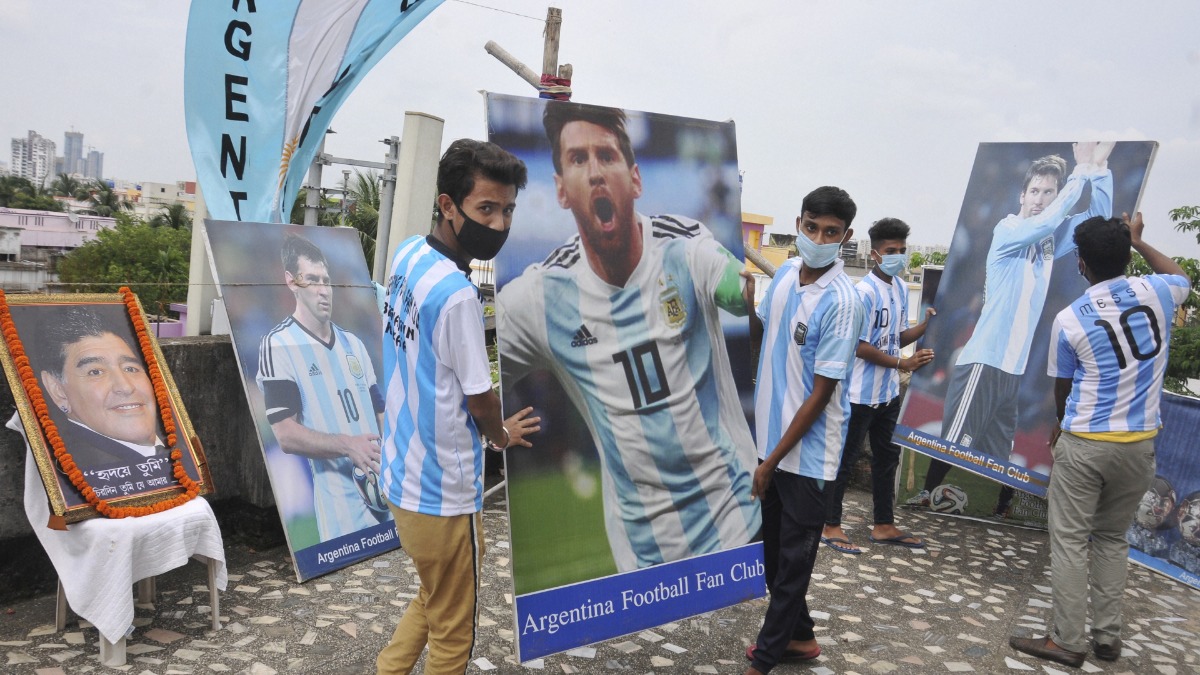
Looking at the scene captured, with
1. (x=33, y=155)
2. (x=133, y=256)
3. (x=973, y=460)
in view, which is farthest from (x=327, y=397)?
(x=33, y=155)

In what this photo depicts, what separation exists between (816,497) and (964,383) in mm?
2797

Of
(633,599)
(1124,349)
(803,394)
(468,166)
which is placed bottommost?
(633,599)

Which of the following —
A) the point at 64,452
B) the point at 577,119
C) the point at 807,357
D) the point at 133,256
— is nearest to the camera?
the point at 577,119

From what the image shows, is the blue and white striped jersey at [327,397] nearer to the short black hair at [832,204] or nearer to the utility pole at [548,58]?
the short black hair at [832,204]

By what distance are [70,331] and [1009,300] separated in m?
5.18

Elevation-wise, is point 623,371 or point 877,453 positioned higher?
point 623,371

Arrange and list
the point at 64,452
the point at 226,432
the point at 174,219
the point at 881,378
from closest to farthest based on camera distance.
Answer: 1. the point at 64,452
2. the point at 226,432
3. the point at 881,378
4. the point at 174,219

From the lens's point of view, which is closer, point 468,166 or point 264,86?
point 468,166

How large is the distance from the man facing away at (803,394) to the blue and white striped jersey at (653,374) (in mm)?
180

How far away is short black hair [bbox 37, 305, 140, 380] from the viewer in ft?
11.2

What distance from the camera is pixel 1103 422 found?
368 cm

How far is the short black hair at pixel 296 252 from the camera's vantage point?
4518mm

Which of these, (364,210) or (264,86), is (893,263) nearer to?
(264,86)

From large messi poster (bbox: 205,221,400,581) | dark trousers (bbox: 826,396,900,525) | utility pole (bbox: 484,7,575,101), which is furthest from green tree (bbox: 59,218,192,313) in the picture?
dark trousers (bbox: 826,396,900,525)
